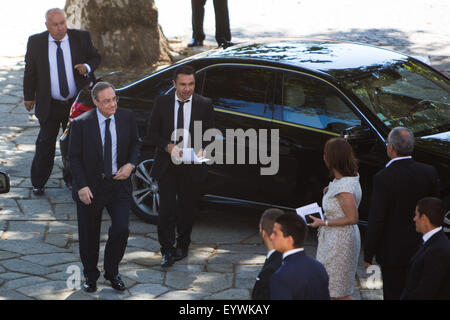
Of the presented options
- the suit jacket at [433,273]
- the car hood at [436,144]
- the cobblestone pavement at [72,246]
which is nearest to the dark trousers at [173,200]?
the cobblestone pavement at [72,246]

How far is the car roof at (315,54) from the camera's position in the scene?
7723 millimetres

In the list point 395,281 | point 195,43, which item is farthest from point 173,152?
point 195,43

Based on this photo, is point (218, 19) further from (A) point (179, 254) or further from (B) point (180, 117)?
(A) point (179, 254)

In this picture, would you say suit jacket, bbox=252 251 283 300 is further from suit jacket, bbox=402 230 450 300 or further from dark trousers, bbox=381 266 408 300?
dark trousers, bbox=381 266 408 300

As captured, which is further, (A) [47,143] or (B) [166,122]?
(A) [47,143]

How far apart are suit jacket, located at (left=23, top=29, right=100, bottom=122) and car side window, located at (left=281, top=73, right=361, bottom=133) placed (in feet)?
8.99

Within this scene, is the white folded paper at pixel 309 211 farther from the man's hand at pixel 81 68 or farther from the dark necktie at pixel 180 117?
the man's hand at pixel 81 68

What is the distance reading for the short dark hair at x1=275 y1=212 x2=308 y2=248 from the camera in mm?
4355

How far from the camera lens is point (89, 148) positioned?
6.53m

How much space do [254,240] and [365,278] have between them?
140 centimetres

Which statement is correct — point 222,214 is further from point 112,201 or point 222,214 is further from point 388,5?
point 388,5

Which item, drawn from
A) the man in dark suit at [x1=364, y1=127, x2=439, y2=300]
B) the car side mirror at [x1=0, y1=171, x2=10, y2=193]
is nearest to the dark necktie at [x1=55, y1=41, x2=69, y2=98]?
the car side mirror at [x1=0, y1=171, x2=10, y2=193]

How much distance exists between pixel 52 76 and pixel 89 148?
2.84 meters

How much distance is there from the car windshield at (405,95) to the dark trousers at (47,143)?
3527 millimetres
